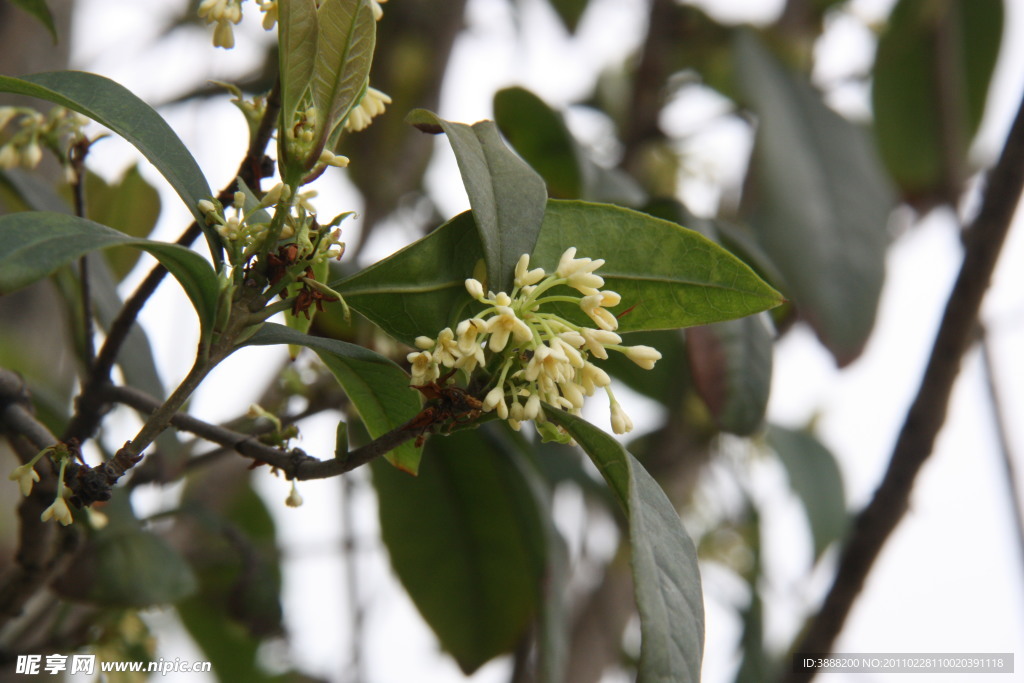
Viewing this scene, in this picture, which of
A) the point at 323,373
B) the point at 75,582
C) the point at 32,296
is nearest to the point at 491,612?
the point at 323,373

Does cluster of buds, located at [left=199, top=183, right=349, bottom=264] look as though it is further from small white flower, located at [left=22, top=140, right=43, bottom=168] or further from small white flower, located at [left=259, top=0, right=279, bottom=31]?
small white flower, located at [left=22, top=140, right=43, bottom=168]

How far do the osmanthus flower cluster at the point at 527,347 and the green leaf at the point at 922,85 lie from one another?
5.33ft

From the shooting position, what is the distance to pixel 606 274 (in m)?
0.65

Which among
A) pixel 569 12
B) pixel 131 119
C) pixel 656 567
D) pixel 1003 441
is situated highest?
pixel 569 12

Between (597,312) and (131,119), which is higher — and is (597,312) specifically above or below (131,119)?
below

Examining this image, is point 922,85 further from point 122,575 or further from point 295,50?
point 122,575

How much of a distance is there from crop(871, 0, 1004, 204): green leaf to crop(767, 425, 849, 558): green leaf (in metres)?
0.70

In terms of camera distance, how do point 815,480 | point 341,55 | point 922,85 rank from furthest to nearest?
point 922,85 < point 815,480 < point 341,55

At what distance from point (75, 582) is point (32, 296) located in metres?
0.87

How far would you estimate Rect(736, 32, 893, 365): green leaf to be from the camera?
4.17ft

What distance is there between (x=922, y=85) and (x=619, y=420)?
1708mm

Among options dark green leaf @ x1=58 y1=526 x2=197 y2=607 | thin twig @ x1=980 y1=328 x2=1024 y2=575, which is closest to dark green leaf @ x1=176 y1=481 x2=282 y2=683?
dark green leaf @ x1=58 y1=526 x2=197 y2=607

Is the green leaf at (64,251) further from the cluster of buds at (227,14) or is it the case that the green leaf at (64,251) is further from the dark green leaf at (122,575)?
the dark green leaf at (122,575)

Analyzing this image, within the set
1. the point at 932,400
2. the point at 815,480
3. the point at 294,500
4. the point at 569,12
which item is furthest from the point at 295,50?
the point at 569,12
